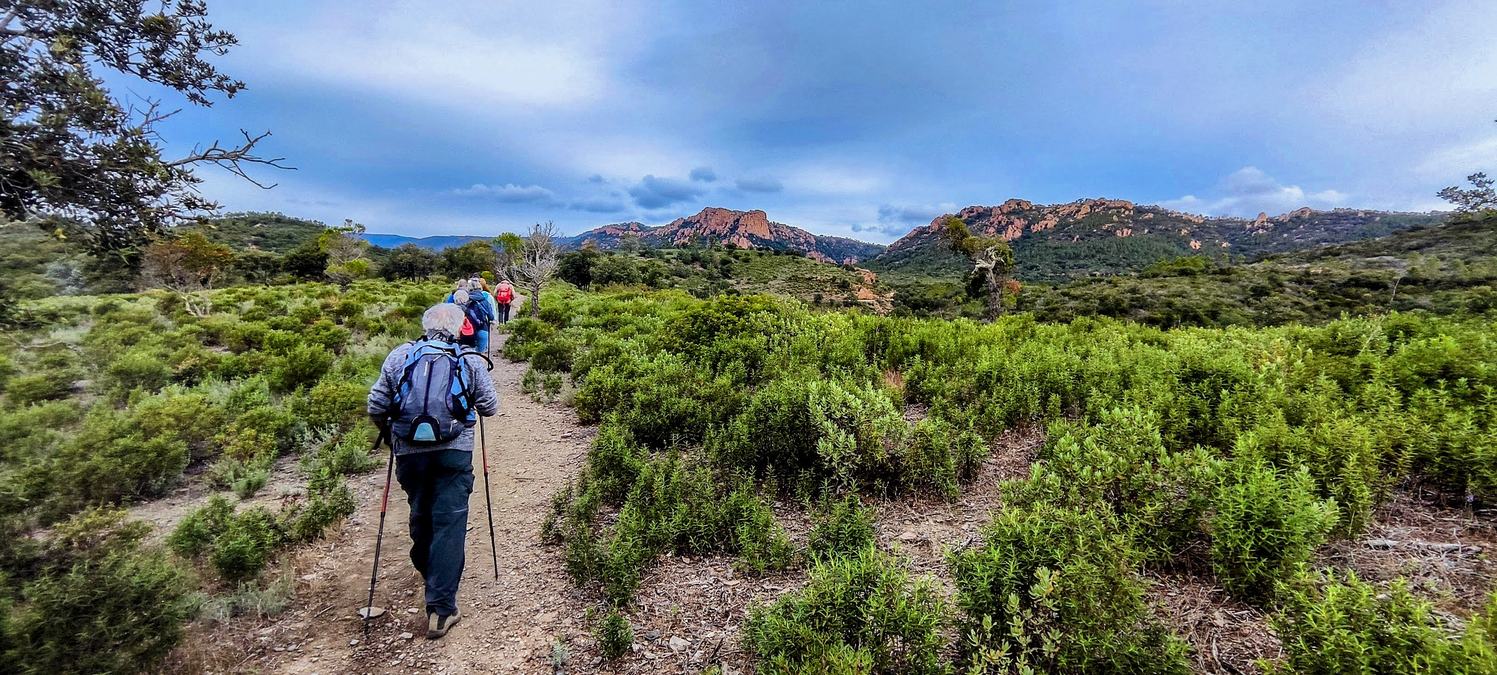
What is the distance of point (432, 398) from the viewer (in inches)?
153

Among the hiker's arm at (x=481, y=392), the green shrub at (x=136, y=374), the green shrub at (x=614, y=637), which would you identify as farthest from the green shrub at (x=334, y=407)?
the green shrub at (x=614, y=637)

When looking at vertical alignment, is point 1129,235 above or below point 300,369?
above

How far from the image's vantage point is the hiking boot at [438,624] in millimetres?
3914

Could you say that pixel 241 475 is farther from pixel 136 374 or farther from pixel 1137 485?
pixel 1137 485

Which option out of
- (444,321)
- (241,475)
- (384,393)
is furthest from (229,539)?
(444,321)

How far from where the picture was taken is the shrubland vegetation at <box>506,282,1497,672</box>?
2.80 meters

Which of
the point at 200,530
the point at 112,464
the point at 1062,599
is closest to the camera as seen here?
the point at 1062,599

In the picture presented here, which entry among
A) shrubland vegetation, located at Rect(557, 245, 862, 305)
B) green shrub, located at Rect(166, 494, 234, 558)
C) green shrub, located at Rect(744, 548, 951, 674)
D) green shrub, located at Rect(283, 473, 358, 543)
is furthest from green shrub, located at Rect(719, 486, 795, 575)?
shrubland vegetation, located at Rect(557, 245, 862, 305)

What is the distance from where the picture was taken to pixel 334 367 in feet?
33.9

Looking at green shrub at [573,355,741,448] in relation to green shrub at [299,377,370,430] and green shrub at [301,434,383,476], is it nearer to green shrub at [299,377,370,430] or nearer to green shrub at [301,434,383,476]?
green shrub at [301,434,383,476]

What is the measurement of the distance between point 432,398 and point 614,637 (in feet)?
7.37

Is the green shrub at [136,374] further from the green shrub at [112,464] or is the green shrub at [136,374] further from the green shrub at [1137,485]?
the green shrub at [1137,485]

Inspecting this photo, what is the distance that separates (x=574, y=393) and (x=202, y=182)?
626 centimetres

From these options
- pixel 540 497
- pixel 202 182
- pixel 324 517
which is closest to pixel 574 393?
pixel 540 497
